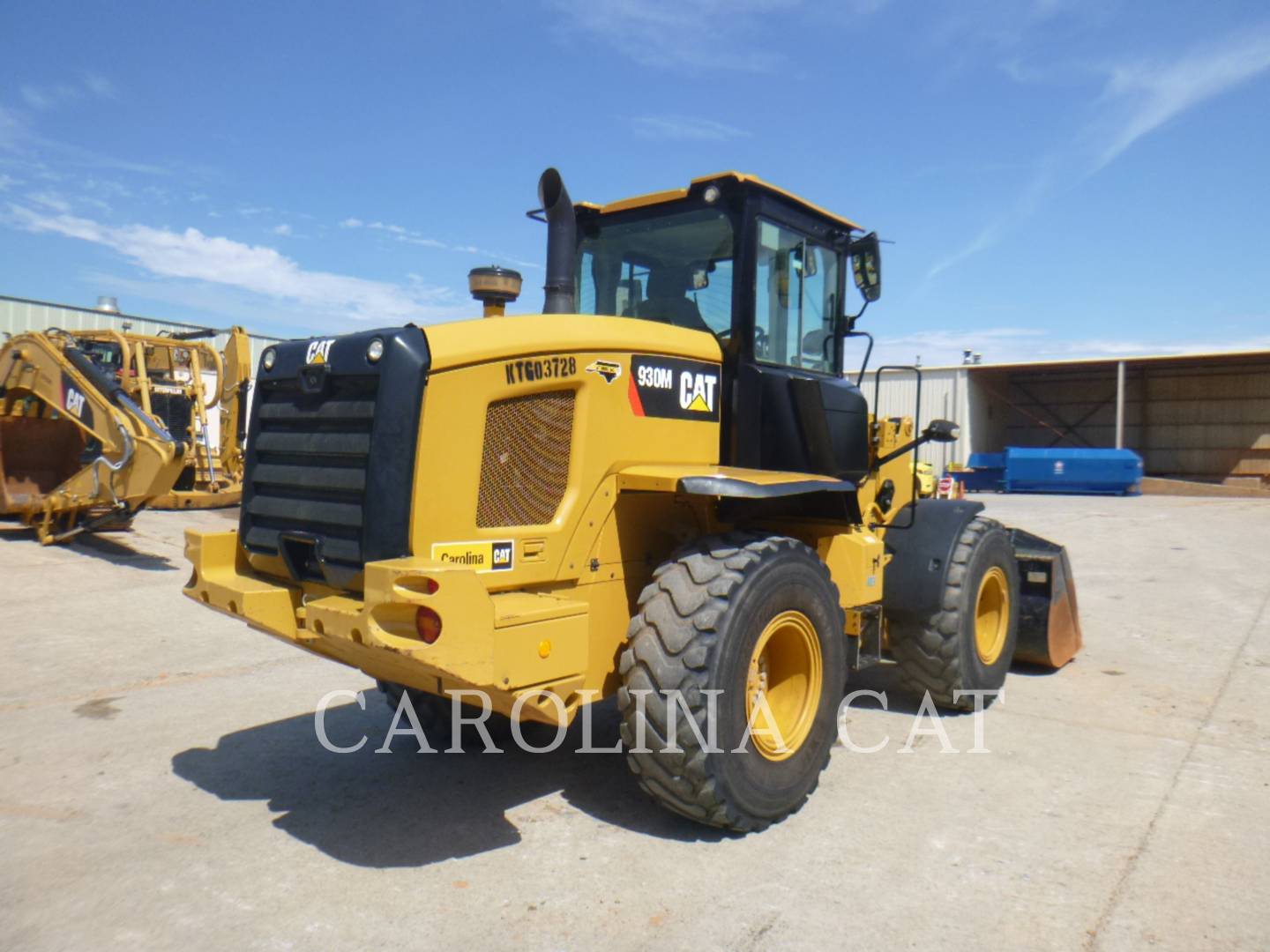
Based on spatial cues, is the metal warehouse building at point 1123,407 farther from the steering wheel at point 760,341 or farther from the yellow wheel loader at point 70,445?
the steering wheel at point 760,341

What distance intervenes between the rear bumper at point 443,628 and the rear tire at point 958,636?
2489 millimetres

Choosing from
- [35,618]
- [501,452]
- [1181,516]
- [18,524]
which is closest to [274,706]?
[501,452]

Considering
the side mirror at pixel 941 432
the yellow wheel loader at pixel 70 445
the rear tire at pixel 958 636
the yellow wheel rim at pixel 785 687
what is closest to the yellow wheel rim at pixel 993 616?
the rear tire at pixel 958 636

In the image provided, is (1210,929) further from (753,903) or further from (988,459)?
(988,459)

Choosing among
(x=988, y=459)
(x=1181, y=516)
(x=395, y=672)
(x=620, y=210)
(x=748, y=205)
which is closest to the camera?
(x=395, y=672)

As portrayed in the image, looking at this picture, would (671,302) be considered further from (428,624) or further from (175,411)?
(175,411)

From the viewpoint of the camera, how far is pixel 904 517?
5969 millimetres

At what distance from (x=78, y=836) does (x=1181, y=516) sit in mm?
20710

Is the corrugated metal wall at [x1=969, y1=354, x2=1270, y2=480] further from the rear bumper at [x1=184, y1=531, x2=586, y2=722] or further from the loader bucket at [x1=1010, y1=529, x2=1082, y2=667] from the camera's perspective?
the rear bumper at [x1=184, y1=531, x2=586, y2=722]

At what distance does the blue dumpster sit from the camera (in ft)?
86.9

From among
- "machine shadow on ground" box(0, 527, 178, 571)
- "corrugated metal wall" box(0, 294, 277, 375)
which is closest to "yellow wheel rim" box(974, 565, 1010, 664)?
"machine shadow on ground" box(0, 527, 178, 571)

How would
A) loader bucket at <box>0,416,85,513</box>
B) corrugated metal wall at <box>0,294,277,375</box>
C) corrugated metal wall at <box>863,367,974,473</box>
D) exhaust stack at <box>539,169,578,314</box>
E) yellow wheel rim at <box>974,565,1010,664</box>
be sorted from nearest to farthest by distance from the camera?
exhaust stack at <box>539,169,578,314</box>, yellow wheel rim at <box>974,565,1010,664</box>, loader bucket at <box>0,416,85,513</box>, corrugated metal wall at <box>0,294,277,375</box>, corrugated metal wall at <box>863,367,974,473</box>

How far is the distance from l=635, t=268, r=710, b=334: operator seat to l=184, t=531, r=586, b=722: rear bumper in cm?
168

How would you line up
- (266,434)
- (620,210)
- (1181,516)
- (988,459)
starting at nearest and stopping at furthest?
(266,434) → (620,210) → (1181,516) → (988,459)
